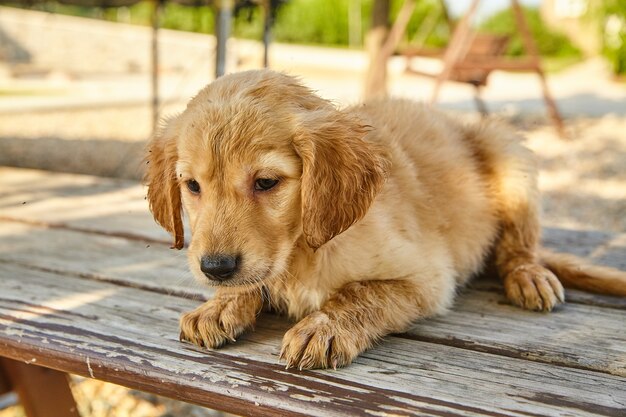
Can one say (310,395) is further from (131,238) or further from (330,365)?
(131,238)

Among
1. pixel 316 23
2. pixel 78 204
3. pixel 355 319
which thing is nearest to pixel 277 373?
pixel 355 319

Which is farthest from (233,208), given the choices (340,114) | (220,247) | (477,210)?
(477,210)

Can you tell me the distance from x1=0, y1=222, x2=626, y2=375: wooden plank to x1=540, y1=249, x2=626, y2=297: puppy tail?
129 mm

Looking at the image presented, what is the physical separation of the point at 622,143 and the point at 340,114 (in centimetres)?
882

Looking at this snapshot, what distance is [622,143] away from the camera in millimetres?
10047

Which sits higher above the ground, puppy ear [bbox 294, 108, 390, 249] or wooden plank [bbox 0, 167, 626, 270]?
puppy ear [bbox 294, 108, 390, 249]

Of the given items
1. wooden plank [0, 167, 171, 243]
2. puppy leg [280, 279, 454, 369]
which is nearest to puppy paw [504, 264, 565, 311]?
puppy leg [280, 279, 454, 369]

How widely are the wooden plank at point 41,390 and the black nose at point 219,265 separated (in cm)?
109

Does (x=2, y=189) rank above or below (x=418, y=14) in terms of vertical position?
below

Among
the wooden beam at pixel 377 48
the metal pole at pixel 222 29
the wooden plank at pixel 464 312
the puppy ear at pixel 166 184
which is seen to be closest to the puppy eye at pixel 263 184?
the puppy ear at pixel 166 184

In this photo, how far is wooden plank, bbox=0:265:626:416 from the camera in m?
1.79

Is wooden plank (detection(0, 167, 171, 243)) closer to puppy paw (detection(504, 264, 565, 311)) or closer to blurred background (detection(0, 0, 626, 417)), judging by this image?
blurred background (detection(0, 0, 626, 417))

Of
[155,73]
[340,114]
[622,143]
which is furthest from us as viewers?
[622,143]

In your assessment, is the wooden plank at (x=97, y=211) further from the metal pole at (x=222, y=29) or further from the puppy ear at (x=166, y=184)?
the metal pole at (x=222, y=29)
